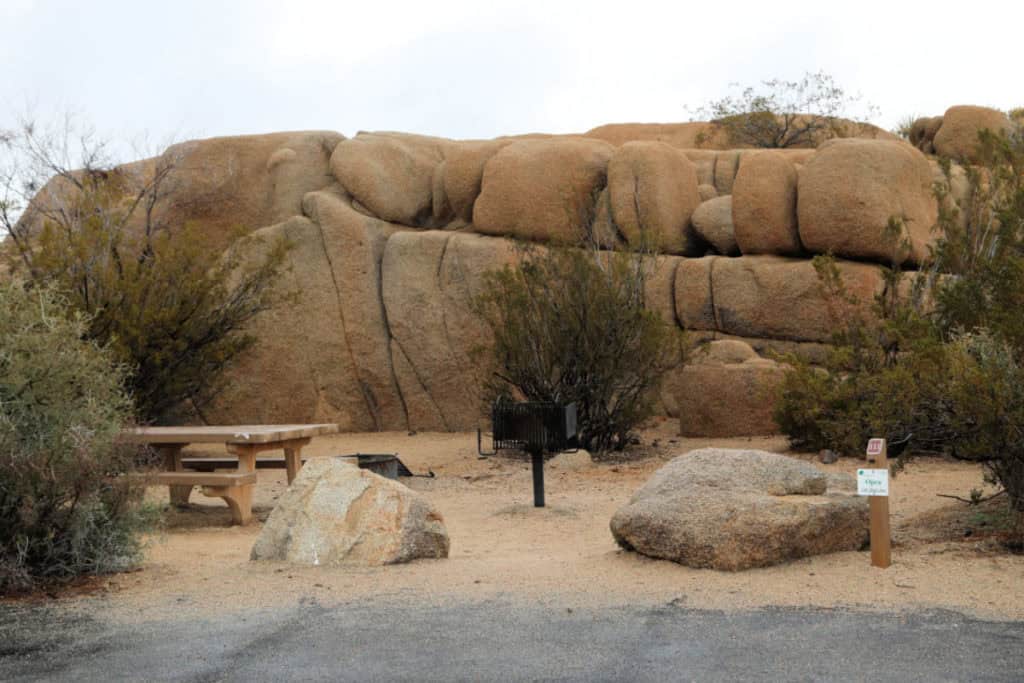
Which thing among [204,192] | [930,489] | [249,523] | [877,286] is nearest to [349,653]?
[249,523]

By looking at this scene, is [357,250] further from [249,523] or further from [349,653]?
[349,653]

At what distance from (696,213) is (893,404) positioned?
30.0ft

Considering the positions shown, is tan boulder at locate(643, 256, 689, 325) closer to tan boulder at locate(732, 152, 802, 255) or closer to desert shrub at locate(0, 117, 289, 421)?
tan boulder at locate(732, 152, 802, 255)

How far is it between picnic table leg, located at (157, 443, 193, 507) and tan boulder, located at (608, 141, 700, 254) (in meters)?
7.97

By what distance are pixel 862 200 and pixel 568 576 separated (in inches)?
377

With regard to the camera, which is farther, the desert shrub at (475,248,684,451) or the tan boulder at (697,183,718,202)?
the tan boulder at (697,183,718,202)

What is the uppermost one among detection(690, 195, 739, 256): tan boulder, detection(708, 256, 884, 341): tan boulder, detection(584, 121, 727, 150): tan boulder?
detection(584, 121, 727, 150): tan boulder

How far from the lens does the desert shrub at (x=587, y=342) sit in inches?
Result: 517

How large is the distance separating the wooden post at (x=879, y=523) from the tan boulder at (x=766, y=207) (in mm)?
9243

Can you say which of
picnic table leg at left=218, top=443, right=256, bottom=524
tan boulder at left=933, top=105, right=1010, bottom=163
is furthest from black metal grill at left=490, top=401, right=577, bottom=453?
tan boulder at left=933, top=105, right=1010, bottom=163

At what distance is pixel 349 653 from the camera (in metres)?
4.83

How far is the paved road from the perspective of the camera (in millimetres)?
4500

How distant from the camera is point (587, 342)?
1309cm

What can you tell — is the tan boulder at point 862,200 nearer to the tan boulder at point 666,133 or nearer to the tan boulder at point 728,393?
the tan boulder at point 728,393
